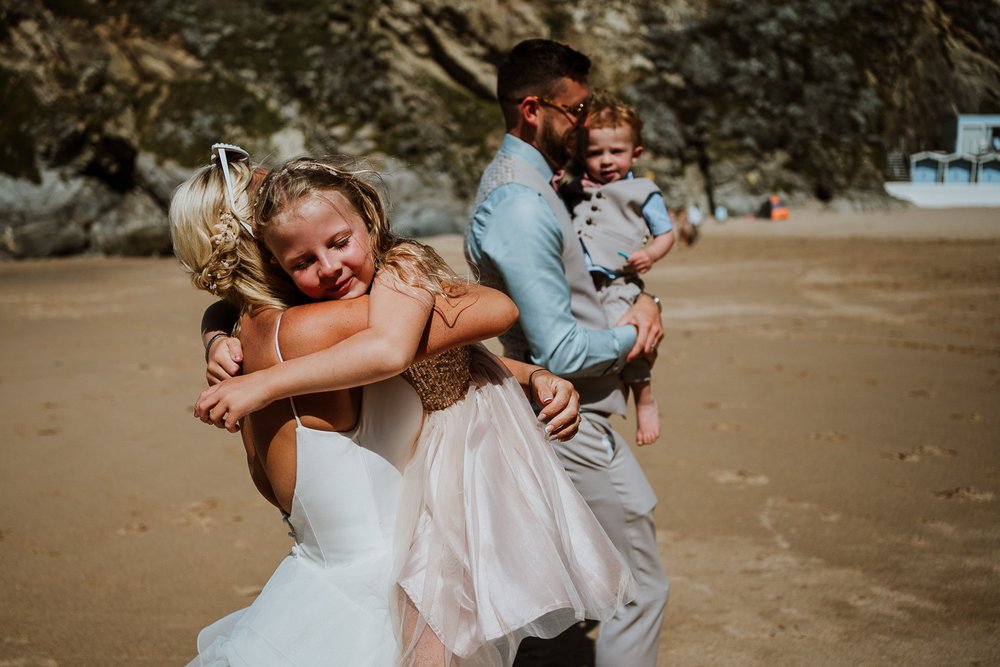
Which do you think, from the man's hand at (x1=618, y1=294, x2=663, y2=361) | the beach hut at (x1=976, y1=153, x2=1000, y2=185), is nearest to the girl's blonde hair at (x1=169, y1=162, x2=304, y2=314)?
the man's hand at (x1=618, y1=294, x2=663, y2=361)

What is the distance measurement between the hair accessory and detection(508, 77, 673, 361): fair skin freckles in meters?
1.02

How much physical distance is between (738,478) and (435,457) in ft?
13.6

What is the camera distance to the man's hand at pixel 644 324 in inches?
110

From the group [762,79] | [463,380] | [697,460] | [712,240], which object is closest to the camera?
[463,380]

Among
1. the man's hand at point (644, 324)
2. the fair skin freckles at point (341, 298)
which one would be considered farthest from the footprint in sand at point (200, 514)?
the fair skin freckles at point (341, 298)

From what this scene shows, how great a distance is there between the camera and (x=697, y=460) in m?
6.14

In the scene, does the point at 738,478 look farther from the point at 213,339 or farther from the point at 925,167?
the point at 925,167

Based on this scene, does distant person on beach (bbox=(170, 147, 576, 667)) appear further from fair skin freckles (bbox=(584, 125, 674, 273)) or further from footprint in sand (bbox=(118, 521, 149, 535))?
footprint in sand (bbox=(118, 521, 149, 535))

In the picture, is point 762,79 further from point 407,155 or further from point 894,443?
point 894,443

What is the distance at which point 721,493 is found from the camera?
5480 mm

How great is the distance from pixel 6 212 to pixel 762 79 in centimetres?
2564

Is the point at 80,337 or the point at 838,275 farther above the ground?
the point at 80,337

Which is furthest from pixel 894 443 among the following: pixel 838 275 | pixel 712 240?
pixel 712 240

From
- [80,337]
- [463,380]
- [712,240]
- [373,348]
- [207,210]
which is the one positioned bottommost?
[712,240]
